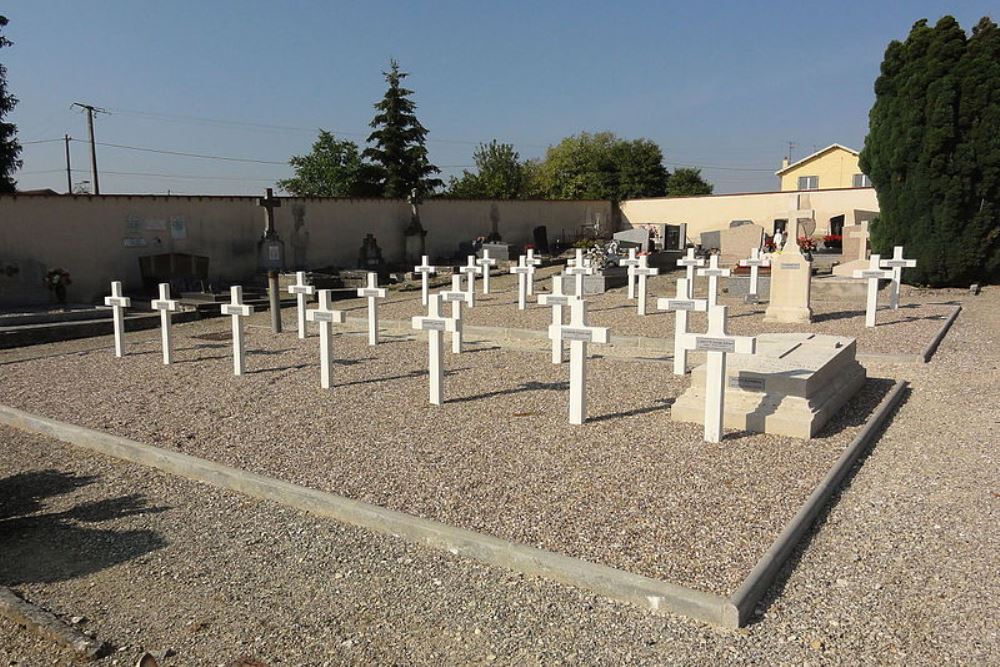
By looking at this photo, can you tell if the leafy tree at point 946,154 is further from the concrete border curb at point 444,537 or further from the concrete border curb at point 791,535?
the concrete border curb at point 444,537

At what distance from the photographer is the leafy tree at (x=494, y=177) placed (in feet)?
180

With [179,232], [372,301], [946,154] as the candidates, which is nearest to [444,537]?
[372,301]

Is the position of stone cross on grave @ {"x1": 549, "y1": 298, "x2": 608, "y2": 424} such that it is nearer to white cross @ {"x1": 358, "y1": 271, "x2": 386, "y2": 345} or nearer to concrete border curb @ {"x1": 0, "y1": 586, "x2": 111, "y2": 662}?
concrete border curb @ {"x1": 0, "y1": 586, "x2": 111, "y2": 662}

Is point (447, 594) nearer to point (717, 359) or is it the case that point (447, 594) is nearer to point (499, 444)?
point (499, 444)

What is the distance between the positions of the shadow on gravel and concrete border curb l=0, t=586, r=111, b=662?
0.39 metres

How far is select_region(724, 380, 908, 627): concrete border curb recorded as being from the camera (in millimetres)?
3512

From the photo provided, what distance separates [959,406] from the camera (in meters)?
7.41

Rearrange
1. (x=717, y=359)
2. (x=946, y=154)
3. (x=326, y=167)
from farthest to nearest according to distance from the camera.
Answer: (x=326, y=167)
(x=946, y=154)
(x=717, y=359)

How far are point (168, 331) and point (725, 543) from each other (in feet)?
28.0

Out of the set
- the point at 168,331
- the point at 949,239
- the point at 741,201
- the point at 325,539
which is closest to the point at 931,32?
the point at 949,239

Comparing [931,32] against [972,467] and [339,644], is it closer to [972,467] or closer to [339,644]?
[972,467]

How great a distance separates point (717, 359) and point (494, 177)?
52044 mm

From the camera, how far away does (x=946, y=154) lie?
1862 cm

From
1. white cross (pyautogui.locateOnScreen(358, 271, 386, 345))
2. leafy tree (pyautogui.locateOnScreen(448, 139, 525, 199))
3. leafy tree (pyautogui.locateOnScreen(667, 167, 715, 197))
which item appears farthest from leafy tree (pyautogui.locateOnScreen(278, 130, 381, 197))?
white cross (pyautogui.locateOnScreen(358, 271, 386, 345))
